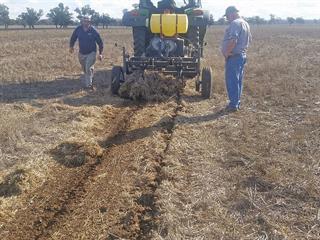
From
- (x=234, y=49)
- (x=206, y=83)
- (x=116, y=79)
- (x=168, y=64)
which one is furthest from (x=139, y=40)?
(x=234, y=49)

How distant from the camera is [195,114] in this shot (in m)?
8.22

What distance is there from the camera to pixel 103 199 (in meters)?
4.69

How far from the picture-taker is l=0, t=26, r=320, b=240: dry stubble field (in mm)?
4215

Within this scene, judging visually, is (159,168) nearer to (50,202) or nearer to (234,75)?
(50,202)

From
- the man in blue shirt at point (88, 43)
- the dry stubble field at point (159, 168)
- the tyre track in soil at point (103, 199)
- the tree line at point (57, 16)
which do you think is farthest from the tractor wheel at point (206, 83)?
the tree line at point (57, 16)

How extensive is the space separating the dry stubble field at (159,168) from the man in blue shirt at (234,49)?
0.45 m

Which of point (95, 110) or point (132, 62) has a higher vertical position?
point (132, 62)

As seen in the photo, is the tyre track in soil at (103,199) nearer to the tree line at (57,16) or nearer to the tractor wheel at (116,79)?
the tractor wheel at (116,79)

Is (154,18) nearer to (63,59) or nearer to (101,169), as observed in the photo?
(101,169)

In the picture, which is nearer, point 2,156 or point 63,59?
point 2,156

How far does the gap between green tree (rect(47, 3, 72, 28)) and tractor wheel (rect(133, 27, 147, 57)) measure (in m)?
66.0

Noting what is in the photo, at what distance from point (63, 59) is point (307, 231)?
14214mm

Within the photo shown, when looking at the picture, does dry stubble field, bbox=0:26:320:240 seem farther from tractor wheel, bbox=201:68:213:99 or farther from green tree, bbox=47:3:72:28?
green tree, bbox=47:3:72:28

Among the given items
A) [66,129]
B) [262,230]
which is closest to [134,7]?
[66,129]
